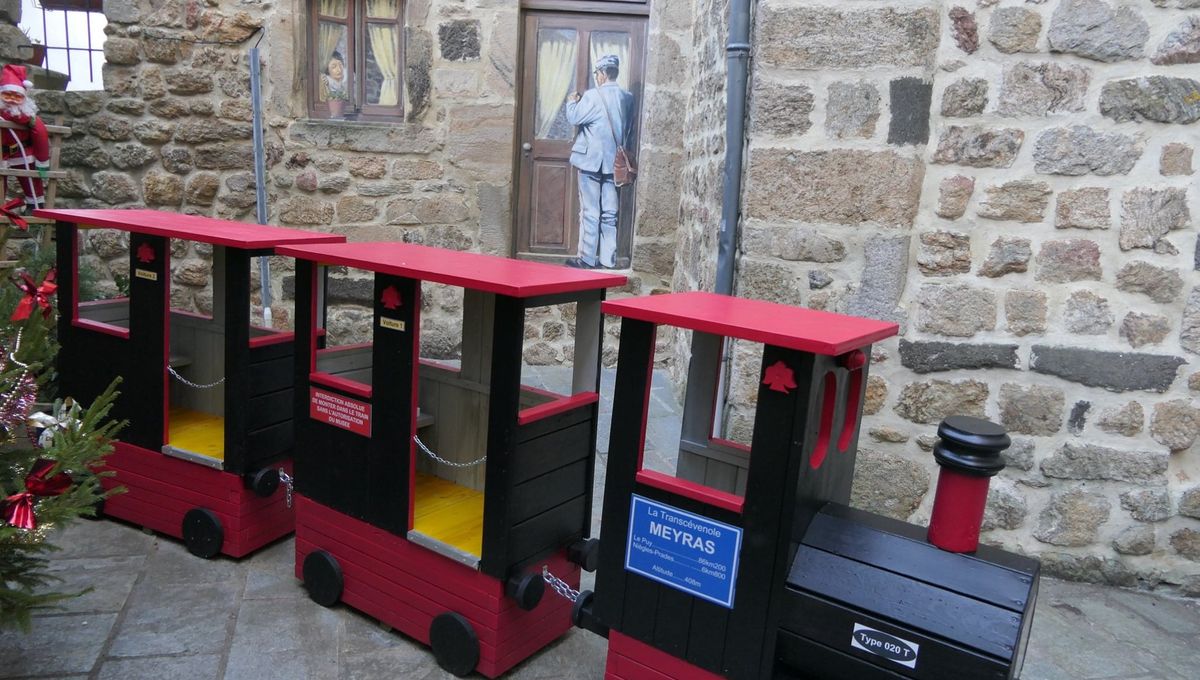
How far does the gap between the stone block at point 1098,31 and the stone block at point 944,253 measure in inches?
30.5

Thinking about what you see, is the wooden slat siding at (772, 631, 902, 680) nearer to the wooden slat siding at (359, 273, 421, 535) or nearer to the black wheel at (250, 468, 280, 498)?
the wooden slat siding at (359, 273, 421, 535)

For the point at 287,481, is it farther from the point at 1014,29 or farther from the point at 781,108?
the point at 1014,29

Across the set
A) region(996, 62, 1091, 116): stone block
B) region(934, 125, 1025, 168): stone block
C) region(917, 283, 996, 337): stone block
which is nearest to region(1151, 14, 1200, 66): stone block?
region(996, 62, 1091, 116): stone block

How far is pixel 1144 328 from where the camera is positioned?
10.4 feet

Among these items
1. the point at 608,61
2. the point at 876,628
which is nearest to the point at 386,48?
the point at 608,61

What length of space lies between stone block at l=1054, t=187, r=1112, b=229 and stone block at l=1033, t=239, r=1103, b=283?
2.7 inches

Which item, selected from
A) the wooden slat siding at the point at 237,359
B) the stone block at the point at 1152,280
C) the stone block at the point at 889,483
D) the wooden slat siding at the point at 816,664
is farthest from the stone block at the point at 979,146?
the wooden slat siding at the point at 237,359

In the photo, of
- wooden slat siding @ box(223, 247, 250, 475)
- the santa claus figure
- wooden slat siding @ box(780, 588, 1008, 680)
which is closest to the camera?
wooden slat siding @ box(780, 588, 1008, 680)

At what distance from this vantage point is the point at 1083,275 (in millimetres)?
3199

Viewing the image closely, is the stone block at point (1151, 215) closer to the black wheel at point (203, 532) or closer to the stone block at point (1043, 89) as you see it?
the stone block at point (1043, 89)

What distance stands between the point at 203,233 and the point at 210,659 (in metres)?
1.43

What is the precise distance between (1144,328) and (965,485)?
169 cm

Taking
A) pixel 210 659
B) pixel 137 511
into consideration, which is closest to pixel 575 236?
pixel 137 511

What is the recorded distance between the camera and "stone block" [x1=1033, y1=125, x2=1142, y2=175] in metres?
3.11
